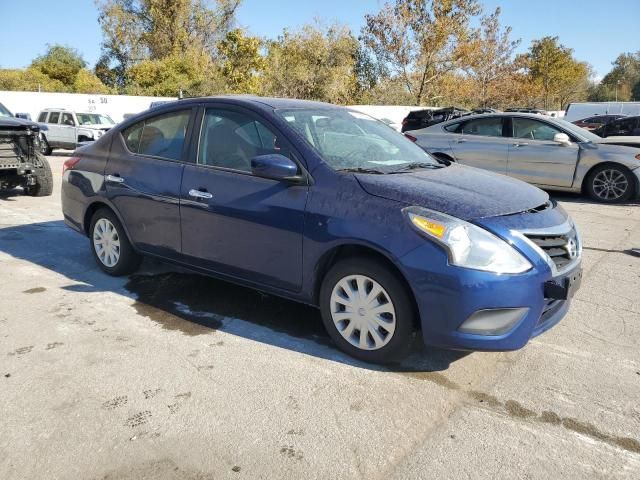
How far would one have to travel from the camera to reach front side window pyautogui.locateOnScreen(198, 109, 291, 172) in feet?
12.6

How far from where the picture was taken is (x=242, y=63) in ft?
117

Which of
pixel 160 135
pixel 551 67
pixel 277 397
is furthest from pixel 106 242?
pixel 551 67

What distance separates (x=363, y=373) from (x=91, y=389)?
155 cm

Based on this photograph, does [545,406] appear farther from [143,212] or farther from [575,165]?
[575,165]

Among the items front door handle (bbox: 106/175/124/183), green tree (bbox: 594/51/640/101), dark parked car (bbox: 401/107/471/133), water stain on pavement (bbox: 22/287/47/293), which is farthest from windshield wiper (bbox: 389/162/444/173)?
green tree (bbox: 594/51/640/101)

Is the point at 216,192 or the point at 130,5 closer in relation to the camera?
the point at 216,192

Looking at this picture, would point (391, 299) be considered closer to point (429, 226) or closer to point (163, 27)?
point (429, 226)

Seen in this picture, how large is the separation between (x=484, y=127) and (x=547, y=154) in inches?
50.4

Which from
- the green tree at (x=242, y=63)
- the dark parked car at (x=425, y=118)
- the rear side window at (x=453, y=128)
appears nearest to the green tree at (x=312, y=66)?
the green tree at (x=242, y=63)

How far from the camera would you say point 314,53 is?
3766 cm

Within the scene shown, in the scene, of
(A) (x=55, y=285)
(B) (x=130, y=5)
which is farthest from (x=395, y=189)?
(B) (x=130, y=5)

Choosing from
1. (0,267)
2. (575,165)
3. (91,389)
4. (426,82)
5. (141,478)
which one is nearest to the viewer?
(141,478)

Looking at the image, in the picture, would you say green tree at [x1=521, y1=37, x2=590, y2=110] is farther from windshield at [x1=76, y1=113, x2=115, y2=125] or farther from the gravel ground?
the gravel ground

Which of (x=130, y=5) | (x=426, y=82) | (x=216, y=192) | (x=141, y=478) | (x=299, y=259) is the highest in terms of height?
(x=130, y=5)
